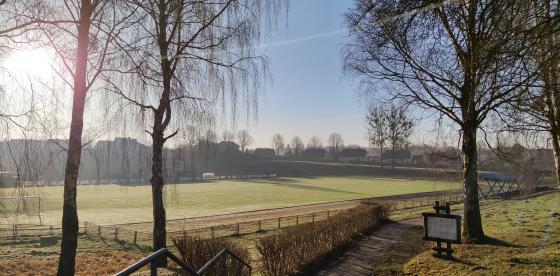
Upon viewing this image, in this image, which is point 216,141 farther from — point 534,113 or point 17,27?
point 534,113

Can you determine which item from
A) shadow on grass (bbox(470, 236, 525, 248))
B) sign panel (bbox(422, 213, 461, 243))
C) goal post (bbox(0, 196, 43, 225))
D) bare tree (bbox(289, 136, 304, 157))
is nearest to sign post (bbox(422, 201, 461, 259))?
sign panel (bbox(422, 213, 461, 243))

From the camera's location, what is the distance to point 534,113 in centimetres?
1288

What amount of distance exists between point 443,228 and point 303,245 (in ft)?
12.9

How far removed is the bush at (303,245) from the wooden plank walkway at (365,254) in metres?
0.42

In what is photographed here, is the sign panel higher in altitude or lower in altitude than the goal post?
lower

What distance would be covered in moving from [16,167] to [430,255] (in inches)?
392

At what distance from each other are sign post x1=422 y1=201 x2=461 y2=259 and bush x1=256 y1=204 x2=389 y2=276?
294 centimetres

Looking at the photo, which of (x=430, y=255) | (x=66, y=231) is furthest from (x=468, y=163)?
(x=66, y=231)

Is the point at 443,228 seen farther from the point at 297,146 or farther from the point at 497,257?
the point at 297,146

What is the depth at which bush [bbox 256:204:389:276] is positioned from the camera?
32.1 feet

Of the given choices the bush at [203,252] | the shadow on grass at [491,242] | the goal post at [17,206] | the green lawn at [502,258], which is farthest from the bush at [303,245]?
the goal post at [17,206]

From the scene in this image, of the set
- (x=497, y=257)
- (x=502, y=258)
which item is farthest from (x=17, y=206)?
(x=497, y=257)

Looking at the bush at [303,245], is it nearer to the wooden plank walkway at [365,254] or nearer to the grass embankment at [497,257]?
the wooden plank walkway at [365,254]

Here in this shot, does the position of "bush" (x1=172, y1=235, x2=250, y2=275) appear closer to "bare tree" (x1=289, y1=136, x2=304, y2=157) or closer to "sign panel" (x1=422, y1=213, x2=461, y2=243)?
"sign panel" (x1=422, y1=213, x2=461, y2=243)
